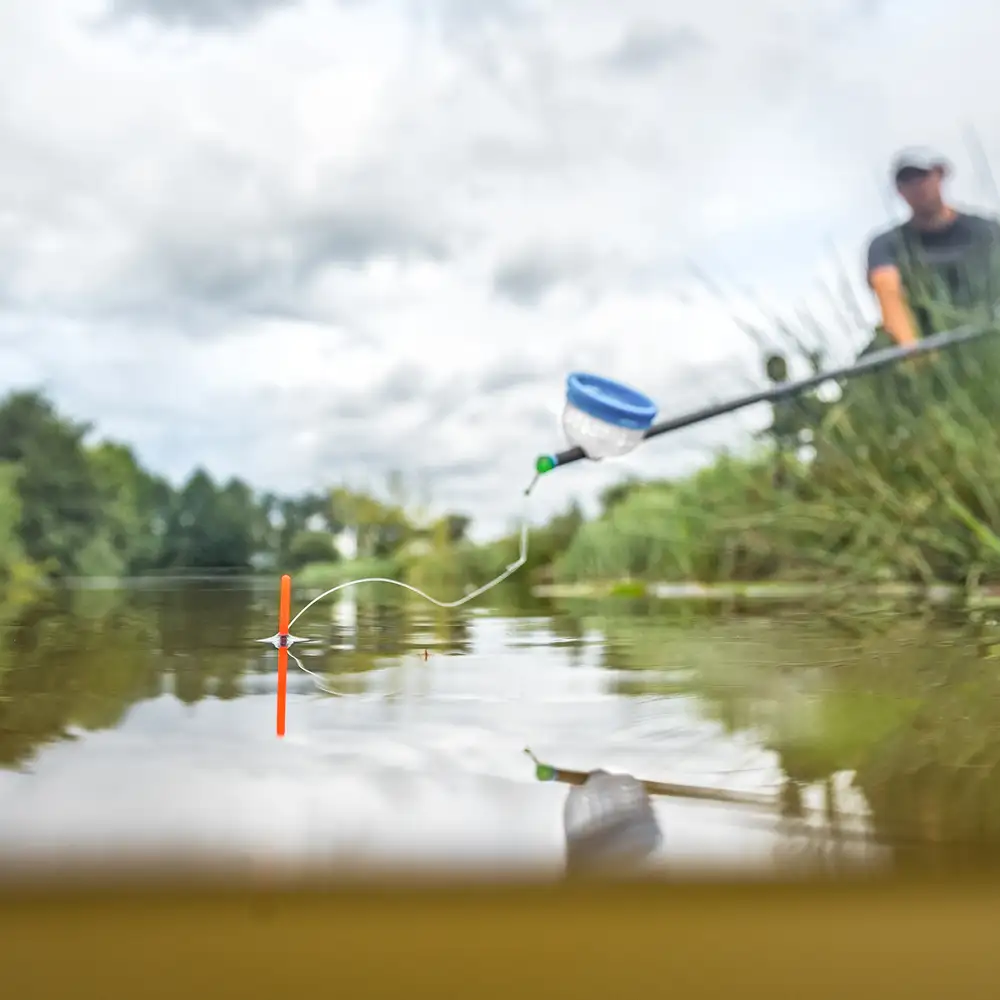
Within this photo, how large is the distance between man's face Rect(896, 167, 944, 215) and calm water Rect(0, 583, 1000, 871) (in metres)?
1.42

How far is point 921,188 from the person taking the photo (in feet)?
7.24

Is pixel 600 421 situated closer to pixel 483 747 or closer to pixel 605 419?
pixel 605 419

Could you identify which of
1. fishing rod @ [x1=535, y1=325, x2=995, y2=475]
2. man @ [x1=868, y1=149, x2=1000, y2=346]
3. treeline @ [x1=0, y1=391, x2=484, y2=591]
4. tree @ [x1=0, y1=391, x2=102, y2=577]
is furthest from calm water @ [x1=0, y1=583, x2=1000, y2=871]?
tree @ [x1=0, y1=391, x2=102, y2=577]

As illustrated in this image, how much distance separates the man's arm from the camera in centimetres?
192

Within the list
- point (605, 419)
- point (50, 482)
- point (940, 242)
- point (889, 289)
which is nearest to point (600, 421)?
point (605, 419)

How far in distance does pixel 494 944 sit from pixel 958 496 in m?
1.63

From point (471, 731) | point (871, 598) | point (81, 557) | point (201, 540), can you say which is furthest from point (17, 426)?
point (471, 731)

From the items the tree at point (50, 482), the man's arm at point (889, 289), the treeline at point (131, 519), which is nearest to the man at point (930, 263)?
the man's arm at point (889, 289)

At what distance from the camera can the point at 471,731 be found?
0.61 m

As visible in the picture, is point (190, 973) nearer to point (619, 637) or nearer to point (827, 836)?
point (827, 836)

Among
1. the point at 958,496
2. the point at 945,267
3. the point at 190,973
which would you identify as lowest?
the point at 190,973

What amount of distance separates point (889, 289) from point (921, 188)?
0.37 metres

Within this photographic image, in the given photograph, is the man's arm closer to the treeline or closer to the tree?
the treeline

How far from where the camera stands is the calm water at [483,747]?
0.37m
